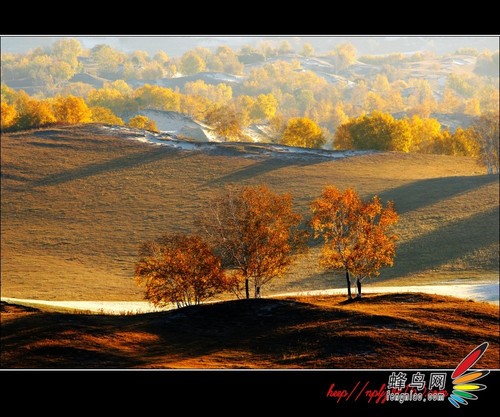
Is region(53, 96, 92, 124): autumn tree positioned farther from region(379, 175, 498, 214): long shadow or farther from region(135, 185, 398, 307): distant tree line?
region(135, 185, 398, 307): distant tree line

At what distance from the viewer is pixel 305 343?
35000mm

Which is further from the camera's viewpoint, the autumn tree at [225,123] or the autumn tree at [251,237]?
the autumn tree at [225,123]

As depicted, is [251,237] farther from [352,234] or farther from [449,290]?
[449,290]

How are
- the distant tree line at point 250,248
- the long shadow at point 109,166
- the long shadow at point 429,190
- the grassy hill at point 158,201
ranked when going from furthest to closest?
the long shadow at point 109,166
the long shadow at point 429,190
the grassy hill at point 158,201
the distant tree line at point 250,248

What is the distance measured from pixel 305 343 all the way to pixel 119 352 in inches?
398

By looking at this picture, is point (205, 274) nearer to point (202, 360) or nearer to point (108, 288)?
point (202, 360)

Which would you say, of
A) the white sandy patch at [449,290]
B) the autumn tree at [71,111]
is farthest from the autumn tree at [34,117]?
the white sandy patch at [449,290]

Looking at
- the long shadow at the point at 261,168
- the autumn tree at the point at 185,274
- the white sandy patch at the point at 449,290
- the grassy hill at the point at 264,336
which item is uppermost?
the long shadow at the point at 261,168

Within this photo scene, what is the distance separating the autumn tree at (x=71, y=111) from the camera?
140 meters

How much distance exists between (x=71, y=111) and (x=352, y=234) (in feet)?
356

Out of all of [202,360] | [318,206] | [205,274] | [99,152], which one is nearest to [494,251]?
[318,206]

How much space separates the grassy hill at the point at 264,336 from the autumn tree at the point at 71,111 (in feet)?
342
